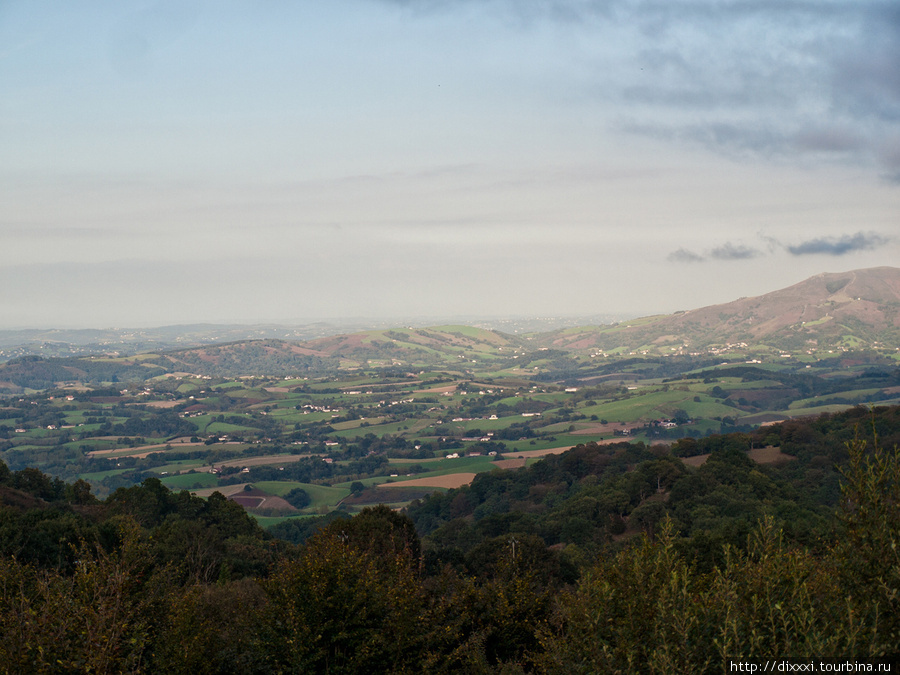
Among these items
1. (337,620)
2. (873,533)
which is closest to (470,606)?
(337,620)

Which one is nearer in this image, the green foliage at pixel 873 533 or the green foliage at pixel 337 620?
the green foliage at pixel 873 533

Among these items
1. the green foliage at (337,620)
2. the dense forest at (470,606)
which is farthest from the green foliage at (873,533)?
the green foliage at (337,620)

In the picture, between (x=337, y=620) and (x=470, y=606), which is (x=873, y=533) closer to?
(x=337, y=620)

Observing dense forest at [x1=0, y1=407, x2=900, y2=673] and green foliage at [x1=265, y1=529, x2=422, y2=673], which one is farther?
green foliage at [x1=265, y1=529, x2=422, y2=673]

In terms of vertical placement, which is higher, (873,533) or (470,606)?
(873,533)

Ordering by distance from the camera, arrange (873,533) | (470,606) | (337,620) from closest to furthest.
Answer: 1. (873,533)
2. (337,620)
3. (470,606)

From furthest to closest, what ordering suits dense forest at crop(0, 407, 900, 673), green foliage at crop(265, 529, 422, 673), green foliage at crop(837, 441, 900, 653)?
green foliage at crop(265, 529, 422, 673)
dense forest at crop(0, 407, 900, 673)
green foliage at crop(837, 441, 900, 653)

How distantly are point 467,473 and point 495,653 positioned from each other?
4177 inches

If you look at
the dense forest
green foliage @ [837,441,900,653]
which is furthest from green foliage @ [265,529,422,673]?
green foliage @ [837,441,900,653]

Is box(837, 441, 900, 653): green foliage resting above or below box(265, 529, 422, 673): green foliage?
above

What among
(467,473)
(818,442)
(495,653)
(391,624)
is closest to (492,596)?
(495,653)

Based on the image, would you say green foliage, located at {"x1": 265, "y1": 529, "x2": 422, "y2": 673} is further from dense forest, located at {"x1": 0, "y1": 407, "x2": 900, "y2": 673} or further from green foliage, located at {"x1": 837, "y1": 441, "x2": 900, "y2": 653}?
green foliage, located at {"x1": 837, "y1": 441, "x2": 900, "y2": 653}

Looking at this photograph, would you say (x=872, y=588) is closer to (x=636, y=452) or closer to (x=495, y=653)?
(x=495, y=653)

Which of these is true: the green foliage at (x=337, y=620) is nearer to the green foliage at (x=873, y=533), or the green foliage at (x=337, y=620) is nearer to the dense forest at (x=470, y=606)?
the dense forest at (x=470, y=606)
